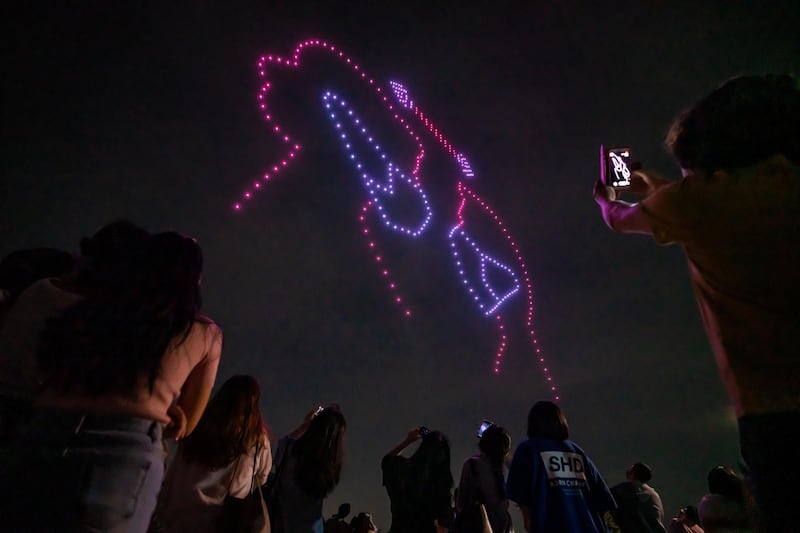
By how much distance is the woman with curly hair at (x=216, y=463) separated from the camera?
2.87 meters

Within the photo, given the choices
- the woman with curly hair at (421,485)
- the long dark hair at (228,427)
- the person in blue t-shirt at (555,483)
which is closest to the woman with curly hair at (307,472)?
the long dark hair at (228,427)

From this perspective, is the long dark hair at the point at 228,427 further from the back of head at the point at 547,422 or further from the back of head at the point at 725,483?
the back of head at the point at 725,483

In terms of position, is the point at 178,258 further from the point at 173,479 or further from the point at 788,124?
the point at 788,124

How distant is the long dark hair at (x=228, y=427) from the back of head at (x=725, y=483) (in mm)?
4042

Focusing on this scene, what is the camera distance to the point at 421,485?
430 centimetres

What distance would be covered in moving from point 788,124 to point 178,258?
2.44m

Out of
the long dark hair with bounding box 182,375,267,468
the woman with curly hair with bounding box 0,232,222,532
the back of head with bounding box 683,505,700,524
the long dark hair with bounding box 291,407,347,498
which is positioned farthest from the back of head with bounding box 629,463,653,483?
the woman with curly hair with bounding box 0,232,222,532

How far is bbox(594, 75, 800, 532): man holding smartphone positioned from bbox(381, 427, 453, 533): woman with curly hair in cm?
310

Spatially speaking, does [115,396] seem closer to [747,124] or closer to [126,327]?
[126,327]

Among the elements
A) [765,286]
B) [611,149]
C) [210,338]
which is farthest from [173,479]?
[611,149]

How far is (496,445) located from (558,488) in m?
1.00

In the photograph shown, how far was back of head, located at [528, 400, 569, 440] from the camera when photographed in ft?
12.7

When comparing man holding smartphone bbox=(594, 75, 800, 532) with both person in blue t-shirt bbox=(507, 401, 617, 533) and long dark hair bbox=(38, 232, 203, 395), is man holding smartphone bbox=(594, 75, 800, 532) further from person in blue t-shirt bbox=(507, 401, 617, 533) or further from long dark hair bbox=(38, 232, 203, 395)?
person in blue t-shirt bbox=(507, 401, 617, 533)

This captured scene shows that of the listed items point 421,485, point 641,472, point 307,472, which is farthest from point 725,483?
point 307,472
